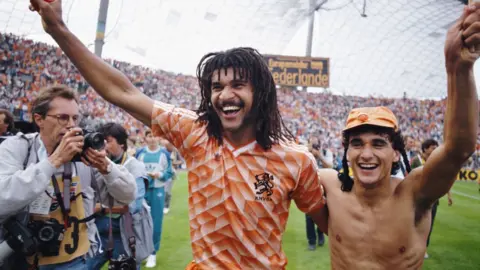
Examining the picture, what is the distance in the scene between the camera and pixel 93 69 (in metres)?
1.72

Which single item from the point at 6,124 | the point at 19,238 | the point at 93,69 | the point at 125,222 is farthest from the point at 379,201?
the point at 6,124

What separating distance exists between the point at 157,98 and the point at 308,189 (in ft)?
83.8

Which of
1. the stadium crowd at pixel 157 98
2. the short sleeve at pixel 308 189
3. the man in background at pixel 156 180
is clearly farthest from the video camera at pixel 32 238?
the stadium crowd at pixel 157 98

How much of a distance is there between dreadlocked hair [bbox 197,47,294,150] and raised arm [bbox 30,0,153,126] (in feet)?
1.10

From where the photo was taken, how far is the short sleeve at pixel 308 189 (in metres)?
1.90

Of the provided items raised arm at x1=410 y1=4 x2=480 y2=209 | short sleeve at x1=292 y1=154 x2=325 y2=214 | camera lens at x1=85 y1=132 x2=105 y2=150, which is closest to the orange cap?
raised arm at x1=410 y1=4 x2=480 y2=209

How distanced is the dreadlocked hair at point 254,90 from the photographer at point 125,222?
186 cm

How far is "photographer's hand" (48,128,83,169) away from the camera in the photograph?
6.98 ft

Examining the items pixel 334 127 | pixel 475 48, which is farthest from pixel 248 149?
pixel 334 127

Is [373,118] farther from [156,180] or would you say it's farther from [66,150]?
[156,180]

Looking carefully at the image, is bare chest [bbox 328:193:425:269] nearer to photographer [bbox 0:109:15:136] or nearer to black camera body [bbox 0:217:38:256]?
black camera body [bbox 0:217:38:256]

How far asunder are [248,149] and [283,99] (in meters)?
32.7

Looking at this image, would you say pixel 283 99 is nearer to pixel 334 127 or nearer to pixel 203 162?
pixel 334 127

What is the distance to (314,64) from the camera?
34.0 meters
